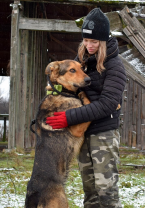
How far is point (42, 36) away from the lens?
1138 centimetres

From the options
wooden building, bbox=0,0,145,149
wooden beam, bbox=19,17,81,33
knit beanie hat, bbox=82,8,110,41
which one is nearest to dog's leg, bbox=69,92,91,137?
knit beanie hat, bbox=82,8,110,41

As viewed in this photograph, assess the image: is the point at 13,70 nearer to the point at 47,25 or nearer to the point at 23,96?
the point at 23,96

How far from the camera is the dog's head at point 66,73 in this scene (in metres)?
3.30

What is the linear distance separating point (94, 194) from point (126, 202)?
1385 mm

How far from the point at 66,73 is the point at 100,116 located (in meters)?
0.82

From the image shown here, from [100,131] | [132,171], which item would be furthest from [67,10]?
[100,131]

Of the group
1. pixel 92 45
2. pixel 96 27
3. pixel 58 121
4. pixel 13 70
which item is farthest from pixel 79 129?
pixel 13 70

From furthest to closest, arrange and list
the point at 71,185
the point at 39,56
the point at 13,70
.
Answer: the point at 39,56 → the point at 13,70 → the point at 71,185

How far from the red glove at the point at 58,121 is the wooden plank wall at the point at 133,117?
6.66 m

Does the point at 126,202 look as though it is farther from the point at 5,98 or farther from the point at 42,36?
the point at 5,98

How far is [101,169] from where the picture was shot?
9.41 feet

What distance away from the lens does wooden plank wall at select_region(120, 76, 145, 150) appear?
9.76 metres

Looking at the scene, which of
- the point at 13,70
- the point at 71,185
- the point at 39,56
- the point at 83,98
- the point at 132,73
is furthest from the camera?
the point at 39,56

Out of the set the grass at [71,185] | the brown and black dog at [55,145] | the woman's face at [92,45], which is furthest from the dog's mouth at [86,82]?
the grass at [71,185]
